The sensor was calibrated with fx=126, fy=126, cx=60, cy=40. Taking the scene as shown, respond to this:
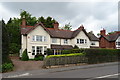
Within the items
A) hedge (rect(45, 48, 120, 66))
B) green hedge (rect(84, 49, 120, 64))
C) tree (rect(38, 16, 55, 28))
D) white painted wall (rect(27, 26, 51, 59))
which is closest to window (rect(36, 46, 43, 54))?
white painted wall (rect(27, 26, 51, 59))

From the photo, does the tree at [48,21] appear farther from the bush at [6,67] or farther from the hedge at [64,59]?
the bush at [6,67]

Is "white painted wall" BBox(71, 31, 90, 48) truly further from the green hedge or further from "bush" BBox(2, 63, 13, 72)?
"bush" BBox(2, 63, 13, 72)

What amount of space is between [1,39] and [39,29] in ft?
41.6

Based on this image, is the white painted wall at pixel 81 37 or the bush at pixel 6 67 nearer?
the bush at pixel 6 67

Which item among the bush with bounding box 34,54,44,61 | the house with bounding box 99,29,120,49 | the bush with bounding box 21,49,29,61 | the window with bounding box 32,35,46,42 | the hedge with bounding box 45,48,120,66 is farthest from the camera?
the house with bounding box 99,29,120,49

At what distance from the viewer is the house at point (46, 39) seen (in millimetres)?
26125

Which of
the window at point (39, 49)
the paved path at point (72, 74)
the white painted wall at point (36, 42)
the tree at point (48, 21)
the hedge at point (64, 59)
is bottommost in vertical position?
the paved path at point (72, 74)

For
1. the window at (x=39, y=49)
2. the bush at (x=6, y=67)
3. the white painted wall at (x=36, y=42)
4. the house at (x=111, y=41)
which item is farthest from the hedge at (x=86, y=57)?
the house at (x=111, y=41)

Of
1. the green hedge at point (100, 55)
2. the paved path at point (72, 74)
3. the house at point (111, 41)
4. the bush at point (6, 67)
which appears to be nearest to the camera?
the paved path at point (72, 74)

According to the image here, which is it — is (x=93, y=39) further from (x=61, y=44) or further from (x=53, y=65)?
(x=53, y=65)

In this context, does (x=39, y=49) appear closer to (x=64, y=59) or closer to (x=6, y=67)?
(x=64, y=59)

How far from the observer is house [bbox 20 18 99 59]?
26.1m

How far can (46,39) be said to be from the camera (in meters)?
28.0

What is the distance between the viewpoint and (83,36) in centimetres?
3303
